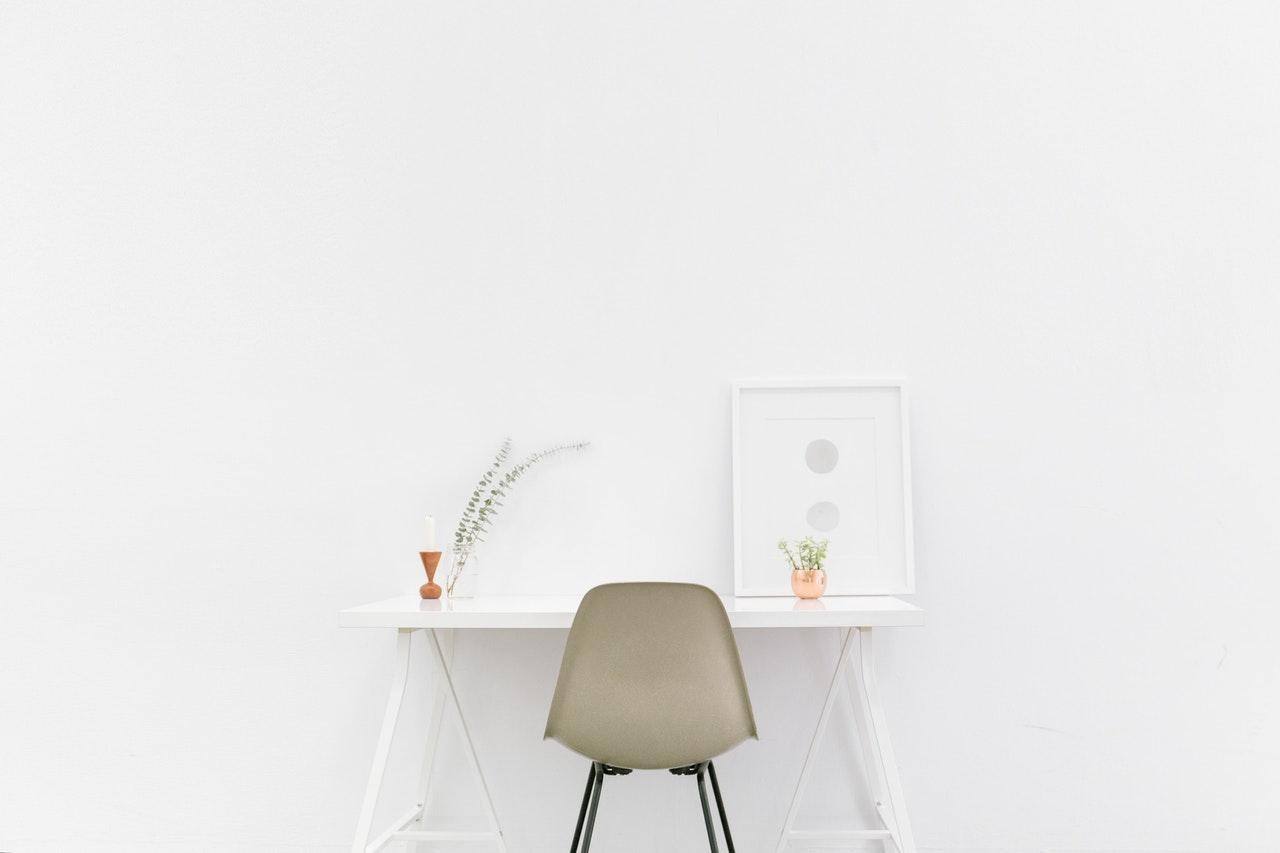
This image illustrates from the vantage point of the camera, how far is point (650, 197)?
264 centimetres

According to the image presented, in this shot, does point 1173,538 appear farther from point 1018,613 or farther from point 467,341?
point 467,341

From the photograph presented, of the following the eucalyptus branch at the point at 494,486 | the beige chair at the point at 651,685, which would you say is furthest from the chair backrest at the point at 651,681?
the eucalyptus branch at the point at 494,486

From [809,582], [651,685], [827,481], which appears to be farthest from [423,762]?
[827,481]

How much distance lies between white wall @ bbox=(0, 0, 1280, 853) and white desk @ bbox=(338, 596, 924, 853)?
0.11 m

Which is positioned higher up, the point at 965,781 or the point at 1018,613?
the point at 1018,613

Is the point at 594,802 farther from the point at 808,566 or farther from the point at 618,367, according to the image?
the point at 618,367

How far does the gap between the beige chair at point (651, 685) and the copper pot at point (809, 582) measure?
356 mm

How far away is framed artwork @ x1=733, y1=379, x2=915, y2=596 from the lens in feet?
8.00

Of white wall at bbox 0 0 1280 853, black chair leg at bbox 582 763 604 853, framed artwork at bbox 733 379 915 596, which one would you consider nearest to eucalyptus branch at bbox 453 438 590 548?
white wall at bbox 0 0 1280 853

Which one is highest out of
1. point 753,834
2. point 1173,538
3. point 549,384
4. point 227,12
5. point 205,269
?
point 227,12

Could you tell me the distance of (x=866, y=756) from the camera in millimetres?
2475

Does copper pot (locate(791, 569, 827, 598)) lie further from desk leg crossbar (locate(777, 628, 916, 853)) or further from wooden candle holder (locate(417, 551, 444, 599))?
wooden candle holder (locate(417, 551, 444, 599))

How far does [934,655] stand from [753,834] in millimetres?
687

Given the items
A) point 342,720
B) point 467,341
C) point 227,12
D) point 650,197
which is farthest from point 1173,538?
point 227,12
